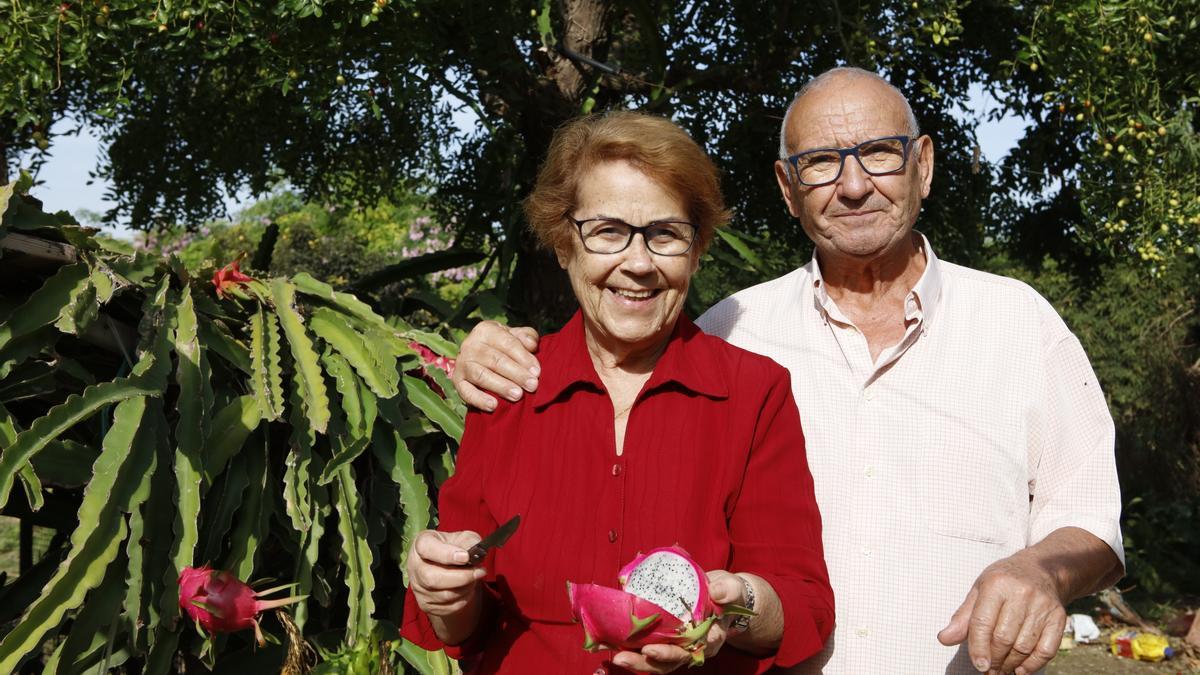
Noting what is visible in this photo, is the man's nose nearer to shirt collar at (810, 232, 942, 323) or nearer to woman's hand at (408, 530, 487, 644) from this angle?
shirt collar at (810, 232, 942, 323)

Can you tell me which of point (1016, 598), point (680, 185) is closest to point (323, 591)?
point (680, 185)

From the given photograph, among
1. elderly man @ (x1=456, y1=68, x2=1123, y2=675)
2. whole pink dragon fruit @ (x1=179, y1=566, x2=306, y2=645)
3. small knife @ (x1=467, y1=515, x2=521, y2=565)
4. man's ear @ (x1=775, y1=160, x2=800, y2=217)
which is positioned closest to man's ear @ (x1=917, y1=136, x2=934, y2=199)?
elderly man @ (x1=456, y1=68, x2=1123, y2=675)

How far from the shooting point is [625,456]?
2020mm

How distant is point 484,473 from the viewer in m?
2.09

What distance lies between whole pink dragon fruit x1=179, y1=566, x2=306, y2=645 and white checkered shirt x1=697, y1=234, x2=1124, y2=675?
113 centimetres

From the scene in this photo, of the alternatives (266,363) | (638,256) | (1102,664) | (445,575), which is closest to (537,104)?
(266,363)

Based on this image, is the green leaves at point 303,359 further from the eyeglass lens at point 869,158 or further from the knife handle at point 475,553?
the eyeglass lens at point 869,158

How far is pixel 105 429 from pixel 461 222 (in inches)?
120

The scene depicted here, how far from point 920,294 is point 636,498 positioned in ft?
2.58

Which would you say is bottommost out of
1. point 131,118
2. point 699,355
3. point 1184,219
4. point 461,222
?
point 699,355

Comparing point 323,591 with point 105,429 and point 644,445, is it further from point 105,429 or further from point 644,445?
point 644,445

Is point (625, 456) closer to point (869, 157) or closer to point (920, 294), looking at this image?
point (920, 294)

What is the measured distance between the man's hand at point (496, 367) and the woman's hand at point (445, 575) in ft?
1.06

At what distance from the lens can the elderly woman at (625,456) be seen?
1962mm
